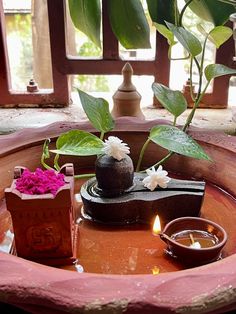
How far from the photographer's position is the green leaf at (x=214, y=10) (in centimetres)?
126

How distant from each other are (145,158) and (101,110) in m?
0.22

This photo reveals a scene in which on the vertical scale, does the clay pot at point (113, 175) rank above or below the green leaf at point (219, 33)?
below

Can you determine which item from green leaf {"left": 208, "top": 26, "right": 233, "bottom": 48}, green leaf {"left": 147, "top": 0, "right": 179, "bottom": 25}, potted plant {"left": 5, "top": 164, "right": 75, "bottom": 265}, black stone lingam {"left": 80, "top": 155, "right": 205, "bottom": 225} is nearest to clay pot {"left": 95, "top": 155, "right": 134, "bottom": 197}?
black stone lingam {"left": 80, "top": 155, "right": 205, "bottom": 225}

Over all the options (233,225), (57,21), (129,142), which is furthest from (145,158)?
(57,21)

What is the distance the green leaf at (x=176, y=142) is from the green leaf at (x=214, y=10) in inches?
18.4

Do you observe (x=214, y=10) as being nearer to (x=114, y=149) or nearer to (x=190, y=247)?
(x=114, y=149)

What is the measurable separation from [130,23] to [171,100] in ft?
1.13

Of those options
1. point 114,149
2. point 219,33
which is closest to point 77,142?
point 114,149

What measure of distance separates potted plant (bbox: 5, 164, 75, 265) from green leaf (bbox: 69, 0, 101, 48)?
25.5 inches

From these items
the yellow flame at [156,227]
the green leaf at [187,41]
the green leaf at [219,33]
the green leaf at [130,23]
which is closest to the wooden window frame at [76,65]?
the green leaf at [130,23]

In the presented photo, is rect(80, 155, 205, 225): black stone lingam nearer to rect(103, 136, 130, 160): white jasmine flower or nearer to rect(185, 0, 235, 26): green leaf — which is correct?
rect(103, 136, 130, 160): white jasmine flower

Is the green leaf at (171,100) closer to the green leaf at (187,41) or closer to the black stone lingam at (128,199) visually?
the green leaf at (187,41)

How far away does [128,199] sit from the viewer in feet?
3.05

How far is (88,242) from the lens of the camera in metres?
0.88
